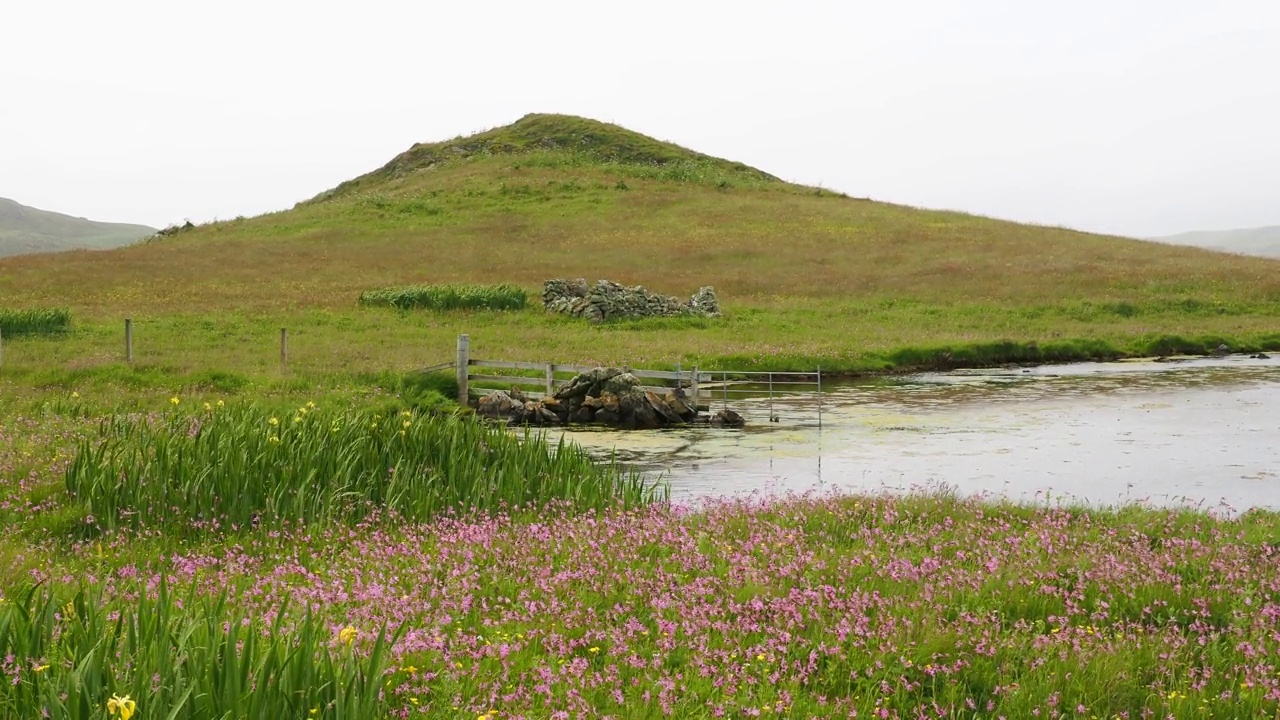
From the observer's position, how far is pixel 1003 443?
66.8 ft

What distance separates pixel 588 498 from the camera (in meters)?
11.9

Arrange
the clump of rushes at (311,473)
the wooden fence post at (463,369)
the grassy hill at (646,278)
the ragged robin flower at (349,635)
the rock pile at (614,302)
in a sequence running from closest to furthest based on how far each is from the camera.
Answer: the ragged robin flower at (349,635), the clump of rushes at (311,473), the wooden fence post at (463,369), the grassy hill at (646,278), the rock pile at (614,302)

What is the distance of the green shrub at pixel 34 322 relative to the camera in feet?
104

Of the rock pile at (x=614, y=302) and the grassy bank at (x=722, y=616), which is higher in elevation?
the rock pile at (x=614, y=302)

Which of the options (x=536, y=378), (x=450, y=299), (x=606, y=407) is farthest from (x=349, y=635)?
(x=450, y=299)

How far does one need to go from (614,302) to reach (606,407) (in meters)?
17.9

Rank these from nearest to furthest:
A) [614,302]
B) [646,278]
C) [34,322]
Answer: [34,322], [614,302], [646,278]

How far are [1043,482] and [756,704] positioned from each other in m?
12.4

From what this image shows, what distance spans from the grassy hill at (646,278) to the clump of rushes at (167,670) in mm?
21473

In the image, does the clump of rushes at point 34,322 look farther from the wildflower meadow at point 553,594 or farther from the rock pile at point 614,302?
the wildflower meadow at point 553,594

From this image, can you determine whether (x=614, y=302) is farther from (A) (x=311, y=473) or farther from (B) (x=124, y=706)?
(B) (x=124, y=706)

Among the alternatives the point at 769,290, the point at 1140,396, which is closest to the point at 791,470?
the point at 1140,396

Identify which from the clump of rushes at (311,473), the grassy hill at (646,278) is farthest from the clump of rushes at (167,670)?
the grassy hill at (646,278)

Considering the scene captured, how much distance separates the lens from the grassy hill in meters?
33.9
